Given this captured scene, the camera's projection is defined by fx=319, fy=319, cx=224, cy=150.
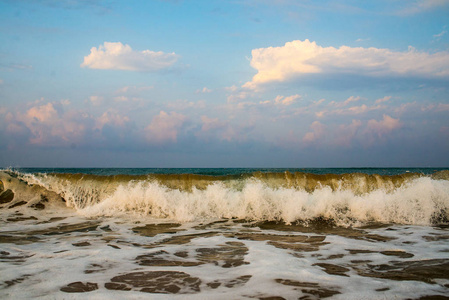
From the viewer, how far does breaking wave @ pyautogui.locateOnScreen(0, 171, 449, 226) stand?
30.3ft

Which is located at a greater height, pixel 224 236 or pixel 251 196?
pixel 251 196

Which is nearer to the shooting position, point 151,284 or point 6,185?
point 151,284

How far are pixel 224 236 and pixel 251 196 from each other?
10.3ft

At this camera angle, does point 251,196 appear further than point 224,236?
Yes

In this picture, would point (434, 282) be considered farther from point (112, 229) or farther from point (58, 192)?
point (58, 192)

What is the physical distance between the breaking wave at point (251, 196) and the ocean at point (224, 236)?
1.6 inches

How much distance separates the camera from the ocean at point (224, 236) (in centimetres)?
372

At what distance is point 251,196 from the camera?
32.8ft

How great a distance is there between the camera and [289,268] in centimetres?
438

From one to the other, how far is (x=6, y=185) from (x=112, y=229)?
6706 millimetres

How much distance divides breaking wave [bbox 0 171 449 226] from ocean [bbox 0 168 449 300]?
0.04m

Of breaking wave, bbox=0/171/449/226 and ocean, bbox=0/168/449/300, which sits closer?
ocean, bbox=0/168/449/300

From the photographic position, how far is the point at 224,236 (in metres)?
6.99

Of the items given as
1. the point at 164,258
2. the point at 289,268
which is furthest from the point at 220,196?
the point at 289,268
